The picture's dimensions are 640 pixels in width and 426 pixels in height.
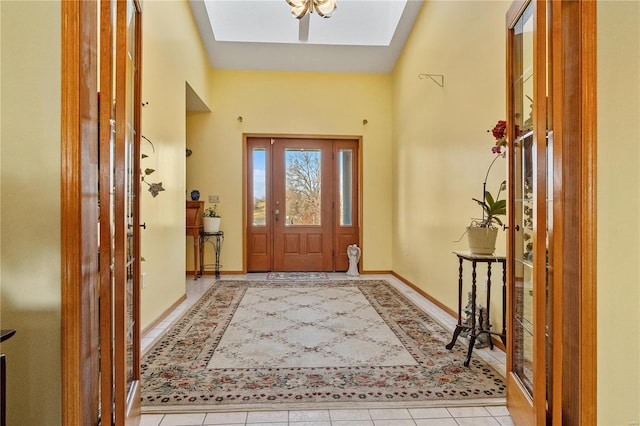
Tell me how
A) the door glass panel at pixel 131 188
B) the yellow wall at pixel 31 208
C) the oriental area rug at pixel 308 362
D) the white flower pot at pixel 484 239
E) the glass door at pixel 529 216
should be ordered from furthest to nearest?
1. the white flower pot at pixel 484 239
2. the oriental area rug at pixel 308 362
3. the door glass panel at pixel 131 188
4. the glass door at pixel 529 216
5. the yellow wall at pixel 31 208

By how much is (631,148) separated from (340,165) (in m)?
4.89

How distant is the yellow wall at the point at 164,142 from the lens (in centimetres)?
294

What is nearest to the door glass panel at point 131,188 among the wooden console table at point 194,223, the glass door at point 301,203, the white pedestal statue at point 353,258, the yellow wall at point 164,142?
the yellow wall at point 164,142

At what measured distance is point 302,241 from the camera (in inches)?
234

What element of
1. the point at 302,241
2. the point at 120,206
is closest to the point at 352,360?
the point at 120,206

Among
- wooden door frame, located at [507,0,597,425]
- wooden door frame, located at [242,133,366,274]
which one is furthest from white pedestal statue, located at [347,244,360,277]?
wooden door frame, located at [507,0,597,425]

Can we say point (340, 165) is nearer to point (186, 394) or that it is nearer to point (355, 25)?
point (355, 25)

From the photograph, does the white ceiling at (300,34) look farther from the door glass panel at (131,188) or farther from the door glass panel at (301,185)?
the door glass panel at (131,188)

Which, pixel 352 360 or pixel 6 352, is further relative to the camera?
pixel 352 360

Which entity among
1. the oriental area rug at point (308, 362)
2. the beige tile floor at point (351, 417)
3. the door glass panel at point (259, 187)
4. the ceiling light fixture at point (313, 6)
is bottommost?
the beige tile floor at point (351, 417)

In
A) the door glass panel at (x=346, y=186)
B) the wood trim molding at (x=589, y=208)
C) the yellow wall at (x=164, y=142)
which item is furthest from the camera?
the door glass panel at (x=346, y=186)

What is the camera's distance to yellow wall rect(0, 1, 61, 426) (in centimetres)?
111

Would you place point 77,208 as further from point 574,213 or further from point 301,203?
point 301,203

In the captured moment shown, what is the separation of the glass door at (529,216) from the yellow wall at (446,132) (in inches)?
33.9
